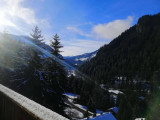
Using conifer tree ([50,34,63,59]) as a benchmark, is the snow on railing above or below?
below

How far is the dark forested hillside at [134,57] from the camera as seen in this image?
84119mm

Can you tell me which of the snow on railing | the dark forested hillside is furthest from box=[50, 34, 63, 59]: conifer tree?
the dark forested hillside

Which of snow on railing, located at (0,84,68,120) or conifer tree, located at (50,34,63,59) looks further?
conifer tree, located at (50,34,63,59)

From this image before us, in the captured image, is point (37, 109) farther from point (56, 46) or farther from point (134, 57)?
point (134, 57)

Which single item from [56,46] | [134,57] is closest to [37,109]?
[56,46]

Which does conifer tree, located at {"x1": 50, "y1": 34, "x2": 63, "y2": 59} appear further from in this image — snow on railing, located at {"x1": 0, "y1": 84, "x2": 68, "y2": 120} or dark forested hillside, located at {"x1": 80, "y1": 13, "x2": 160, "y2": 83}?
dark forested hillside, located at {"x1": 80, "y1": 13, "x2": 160, "y2": 83}

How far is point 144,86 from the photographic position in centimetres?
6988

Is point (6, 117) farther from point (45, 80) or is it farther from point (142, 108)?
point (142, 108)

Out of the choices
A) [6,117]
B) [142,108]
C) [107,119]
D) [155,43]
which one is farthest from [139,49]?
[6,117]

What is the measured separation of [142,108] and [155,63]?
149 ft

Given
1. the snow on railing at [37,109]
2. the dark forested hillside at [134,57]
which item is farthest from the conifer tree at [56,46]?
the dark forested hillside at [134,57]

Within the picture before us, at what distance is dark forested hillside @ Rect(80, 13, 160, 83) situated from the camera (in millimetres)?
84119

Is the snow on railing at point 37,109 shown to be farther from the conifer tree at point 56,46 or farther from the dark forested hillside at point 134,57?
the dark forested hillside at point 134,57

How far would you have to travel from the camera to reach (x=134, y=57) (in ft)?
337
